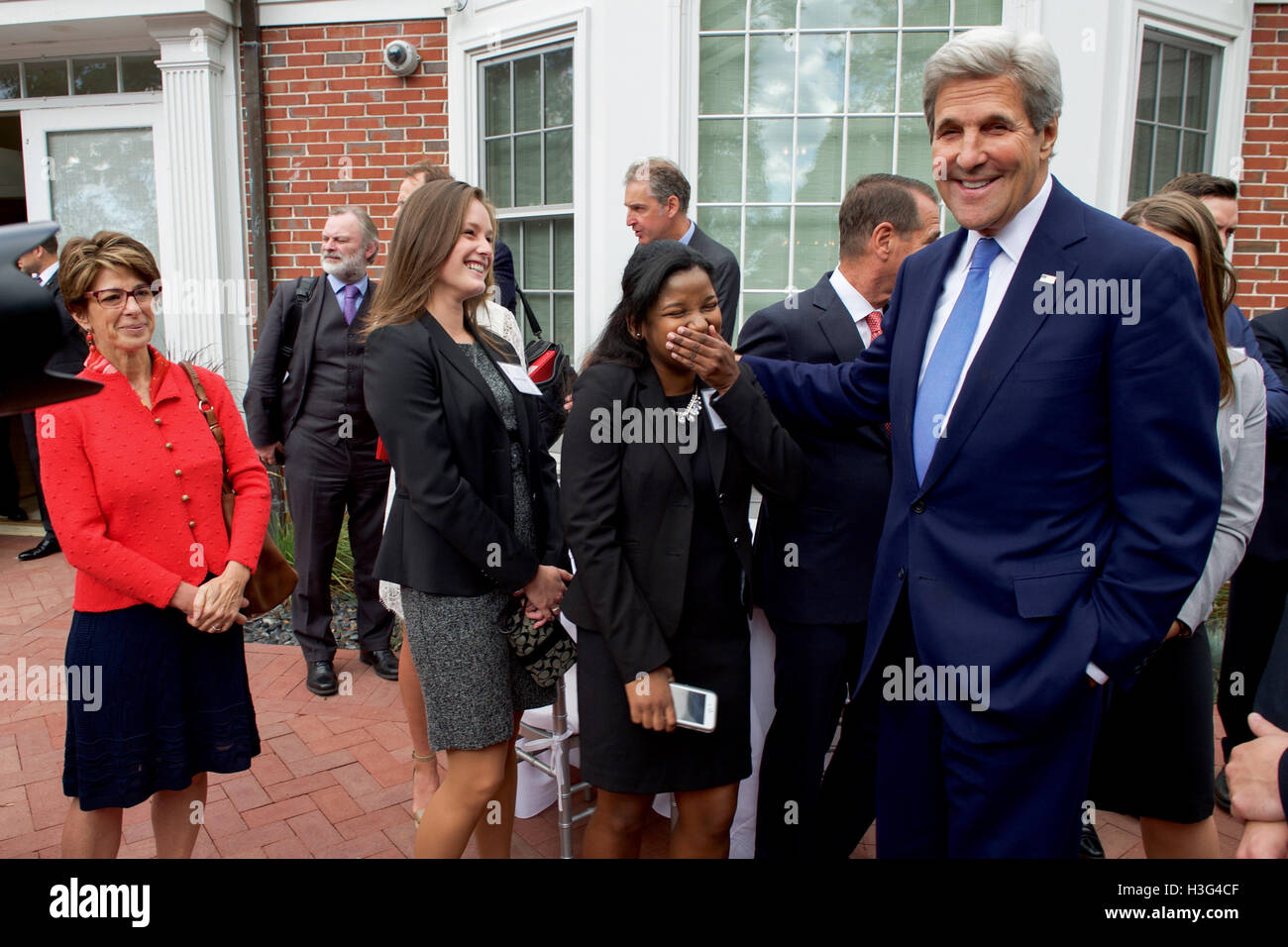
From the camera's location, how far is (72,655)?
247cm

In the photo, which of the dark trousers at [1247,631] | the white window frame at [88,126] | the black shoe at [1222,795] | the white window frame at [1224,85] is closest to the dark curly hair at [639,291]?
the dark trousers at [1247,631]

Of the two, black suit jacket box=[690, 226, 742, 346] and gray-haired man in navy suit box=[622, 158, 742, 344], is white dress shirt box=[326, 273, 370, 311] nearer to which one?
gray-haired man in navy suit box=[622, 158, 742, 344]

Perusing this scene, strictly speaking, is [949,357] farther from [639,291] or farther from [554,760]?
[554,760]

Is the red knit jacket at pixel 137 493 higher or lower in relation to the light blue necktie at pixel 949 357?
lower

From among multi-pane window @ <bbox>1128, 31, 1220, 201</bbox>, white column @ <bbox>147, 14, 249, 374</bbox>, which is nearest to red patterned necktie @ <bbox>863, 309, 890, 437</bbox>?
multi-pane window @ <bbox>1128, 31, 1220, 201</bbox>

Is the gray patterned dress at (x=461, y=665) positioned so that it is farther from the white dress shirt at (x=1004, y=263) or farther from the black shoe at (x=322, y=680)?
the black shoe at (x=322, y=680)

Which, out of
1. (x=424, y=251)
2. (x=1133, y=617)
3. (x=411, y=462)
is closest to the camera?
(x=1133, y=617)

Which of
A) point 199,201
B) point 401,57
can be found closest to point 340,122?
point 401,57

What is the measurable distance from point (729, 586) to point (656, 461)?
0.41 m

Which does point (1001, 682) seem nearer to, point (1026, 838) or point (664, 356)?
point (1026, 838)

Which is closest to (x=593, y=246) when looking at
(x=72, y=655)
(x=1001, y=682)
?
(x=72, y=655)

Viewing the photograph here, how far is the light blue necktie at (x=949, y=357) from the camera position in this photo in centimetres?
203

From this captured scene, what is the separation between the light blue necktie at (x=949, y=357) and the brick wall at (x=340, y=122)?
526cm

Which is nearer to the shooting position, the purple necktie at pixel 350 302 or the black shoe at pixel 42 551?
the purple necktie at pixel 350 302
